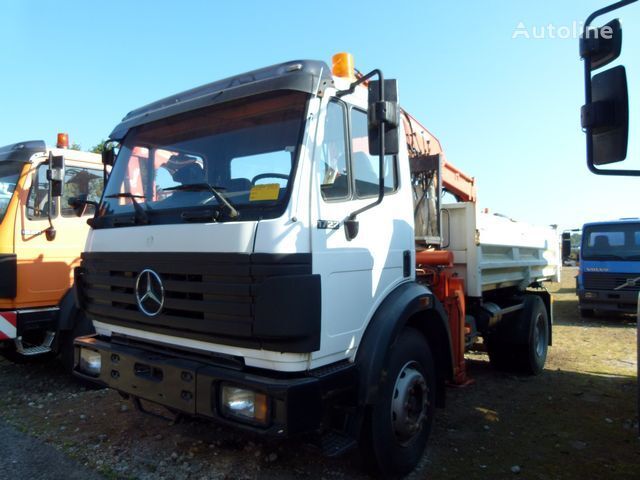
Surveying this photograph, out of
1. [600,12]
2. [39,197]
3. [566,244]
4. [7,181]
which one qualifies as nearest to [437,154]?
[600,12]

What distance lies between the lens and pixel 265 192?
2611 mm

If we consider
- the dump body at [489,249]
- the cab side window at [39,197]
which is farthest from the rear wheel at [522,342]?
the cab side window at [39,197]

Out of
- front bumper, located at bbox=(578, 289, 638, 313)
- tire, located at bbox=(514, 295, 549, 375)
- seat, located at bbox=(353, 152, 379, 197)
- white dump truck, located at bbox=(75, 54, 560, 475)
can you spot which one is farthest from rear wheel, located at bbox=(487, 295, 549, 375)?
front bumper, located at bbox=(578, 289, 638, 313)

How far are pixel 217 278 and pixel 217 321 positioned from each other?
236mm

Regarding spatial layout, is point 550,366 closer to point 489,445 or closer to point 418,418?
point 489,445

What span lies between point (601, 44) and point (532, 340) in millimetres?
4354

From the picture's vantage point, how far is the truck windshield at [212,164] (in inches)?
104

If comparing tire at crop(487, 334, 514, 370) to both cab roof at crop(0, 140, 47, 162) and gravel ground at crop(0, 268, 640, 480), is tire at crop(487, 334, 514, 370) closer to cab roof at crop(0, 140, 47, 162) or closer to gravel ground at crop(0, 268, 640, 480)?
gravel ground at crop(0, 268, 640, 480)

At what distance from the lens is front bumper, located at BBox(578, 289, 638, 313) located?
10.1m

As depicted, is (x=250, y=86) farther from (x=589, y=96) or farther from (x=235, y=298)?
(x=589, y=96)

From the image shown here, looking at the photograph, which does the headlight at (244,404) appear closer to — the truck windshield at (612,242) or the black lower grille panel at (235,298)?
the black lower grille panel at (235,298)

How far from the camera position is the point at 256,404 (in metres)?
2.39

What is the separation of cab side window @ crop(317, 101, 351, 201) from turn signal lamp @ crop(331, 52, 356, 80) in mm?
282

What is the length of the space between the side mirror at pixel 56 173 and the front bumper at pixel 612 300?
34.8ft
